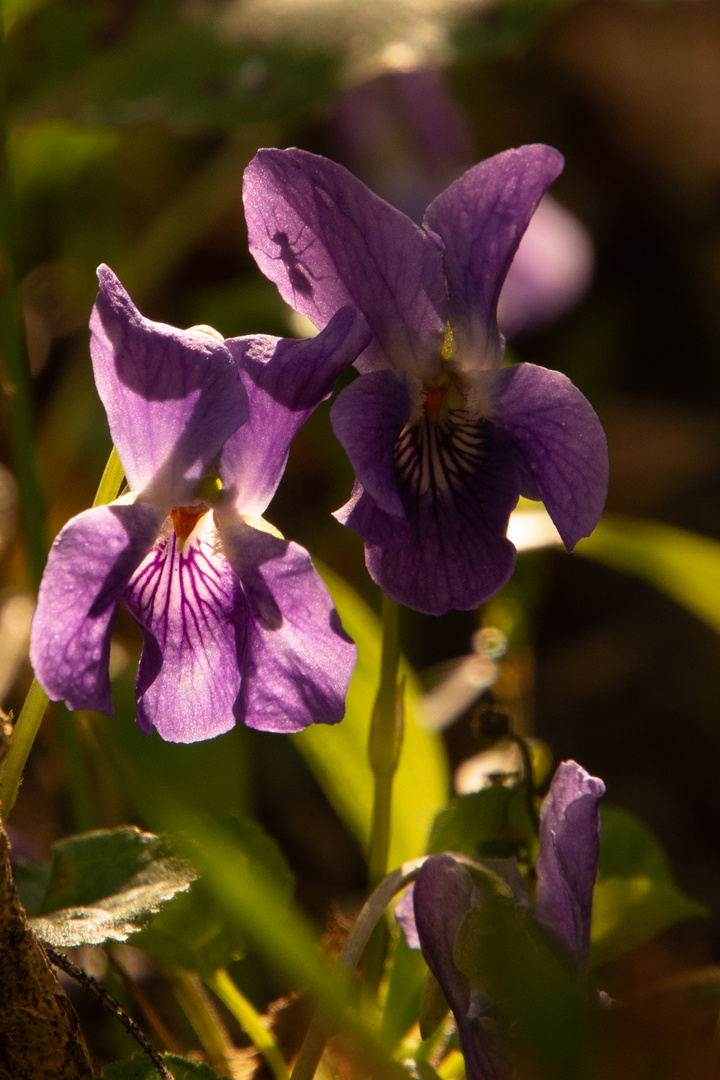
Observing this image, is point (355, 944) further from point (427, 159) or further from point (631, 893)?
point (427, 159)

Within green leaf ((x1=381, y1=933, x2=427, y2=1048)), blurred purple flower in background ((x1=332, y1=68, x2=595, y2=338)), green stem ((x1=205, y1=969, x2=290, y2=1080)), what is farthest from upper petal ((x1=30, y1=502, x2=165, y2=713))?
blurred purple flower in background ((x1=332, y1=68, x2=595, y2=338))

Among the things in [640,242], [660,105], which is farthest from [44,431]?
[660,105]

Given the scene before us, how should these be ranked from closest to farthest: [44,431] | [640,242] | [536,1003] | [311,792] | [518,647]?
[536,1003] → [518,647] → [311,792] → [44,431] → [640,242]

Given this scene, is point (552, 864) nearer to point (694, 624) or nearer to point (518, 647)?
point (518, 647)

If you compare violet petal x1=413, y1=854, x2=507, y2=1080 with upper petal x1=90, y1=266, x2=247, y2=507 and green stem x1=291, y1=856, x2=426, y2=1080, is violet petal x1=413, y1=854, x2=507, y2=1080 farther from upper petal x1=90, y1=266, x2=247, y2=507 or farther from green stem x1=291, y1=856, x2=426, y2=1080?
upper petal x1=90, y1=266, x2=247, y2=507

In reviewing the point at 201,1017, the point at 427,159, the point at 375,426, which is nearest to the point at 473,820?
the point at 201,1017
